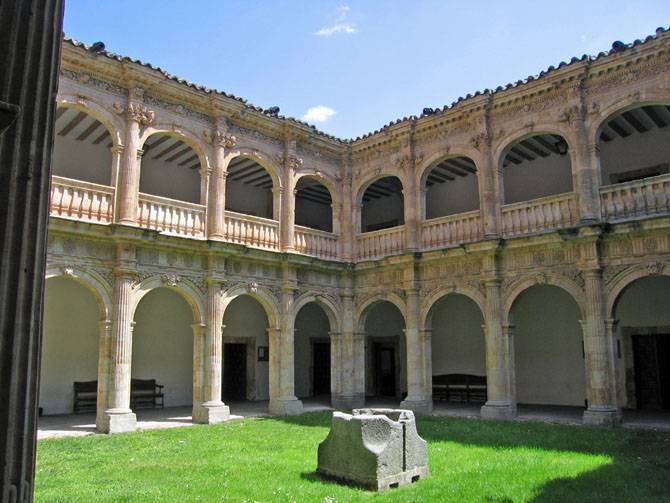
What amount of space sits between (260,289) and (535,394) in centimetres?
775

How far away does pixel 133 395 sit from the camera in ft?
46.0

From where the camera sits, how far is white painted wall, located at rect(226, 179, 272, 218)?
1669 cm

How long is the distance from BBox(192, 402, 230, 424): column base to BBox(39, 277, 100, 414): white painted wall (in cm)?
326

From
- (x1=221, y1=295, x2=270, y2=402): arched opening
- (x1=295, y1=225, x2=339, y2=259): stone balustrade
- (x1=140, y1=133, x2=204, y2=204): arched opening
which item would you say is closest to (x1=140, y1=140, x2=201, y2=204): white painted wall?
(x1=140, y1=133, x2=204, y2=204): arched opening

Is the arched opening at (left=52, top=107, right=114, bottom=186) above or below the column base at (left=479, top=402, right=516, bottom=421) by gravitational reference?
above

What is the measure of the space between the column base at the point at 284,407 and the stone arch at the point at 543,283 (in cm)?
542

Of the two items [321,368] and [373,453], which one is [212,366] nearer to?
[321,368]

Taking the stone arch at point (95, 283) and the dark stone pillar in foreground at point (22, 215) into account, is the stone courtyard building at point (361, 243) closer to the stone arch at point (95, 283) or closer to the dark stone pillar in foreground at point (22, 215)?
the stone arch at point (95, 283)

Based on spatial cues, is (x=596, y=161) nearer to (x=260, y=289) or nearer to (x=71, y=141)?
(x=260, y=289)

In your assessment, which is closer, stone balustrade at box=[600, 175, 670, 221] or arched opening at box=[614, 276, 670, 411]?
stone balustrade at box=[600, 175, 670, 221]

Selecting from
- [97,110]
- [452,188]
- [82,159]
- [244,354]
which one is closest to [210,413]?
[244,354]

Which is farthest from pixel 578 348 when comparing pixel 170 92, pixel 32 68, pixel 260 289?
pixel 32 68

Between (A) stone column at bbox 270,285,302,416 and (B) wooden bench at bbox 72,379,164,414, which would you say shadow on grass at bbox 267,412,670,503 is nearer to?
(A) stone column at bbox 270,285,302,416

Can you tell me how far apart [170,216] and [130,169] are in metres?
1.29
